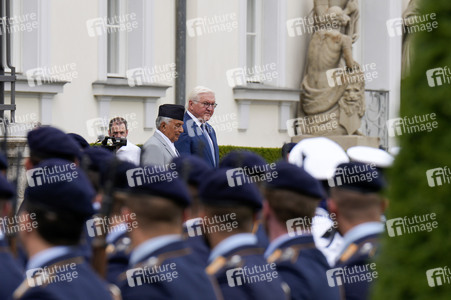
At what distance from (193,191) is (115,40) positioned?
35.3ft

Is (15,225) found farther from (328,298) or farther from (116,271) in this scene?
(328,298)

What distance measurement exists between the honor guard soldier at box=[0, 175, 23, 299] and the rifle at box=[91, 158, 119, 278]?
0.98 feet

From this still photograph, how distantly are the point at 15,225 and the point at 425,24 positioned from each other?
2.40 metres

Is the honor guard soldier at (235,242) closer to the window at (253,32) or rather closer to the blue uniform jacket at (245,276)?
the blue uniform jacket at (245,276)

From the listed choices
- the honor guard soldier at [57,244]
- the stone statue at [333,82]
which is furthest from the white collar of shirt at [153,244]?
the stone statue at [333,82]

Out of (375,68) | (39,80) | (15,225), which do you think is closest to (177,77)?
(39,80)

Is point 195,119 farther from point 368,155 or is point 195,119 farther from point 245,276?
point 245,276

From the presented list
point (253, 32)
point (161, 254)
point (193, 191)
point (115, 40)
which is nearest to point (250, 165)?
point (193, 191)

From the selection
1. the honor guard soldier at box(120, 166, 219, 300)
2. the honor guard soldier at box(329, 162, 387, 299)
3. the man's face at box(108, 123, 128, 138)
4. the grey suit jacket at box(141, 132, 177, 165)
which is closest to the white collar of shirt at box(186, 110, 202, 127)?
the grey suit jacket at box(141, 132, 177, 165)

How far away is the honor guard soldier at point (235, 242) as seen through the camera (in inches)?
160

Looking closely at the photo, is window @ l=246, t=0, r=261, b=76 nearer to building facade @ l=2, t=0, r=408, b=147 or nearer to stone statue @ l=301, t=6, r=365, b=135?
building facade @ l=2, t=0, r=408, b=147

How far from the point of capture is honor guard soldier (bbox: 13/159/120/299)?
3.52 m

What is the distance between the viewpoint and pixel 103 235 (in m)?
4.85

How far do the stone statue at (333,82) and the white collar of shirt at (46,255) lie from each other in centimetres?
1507
